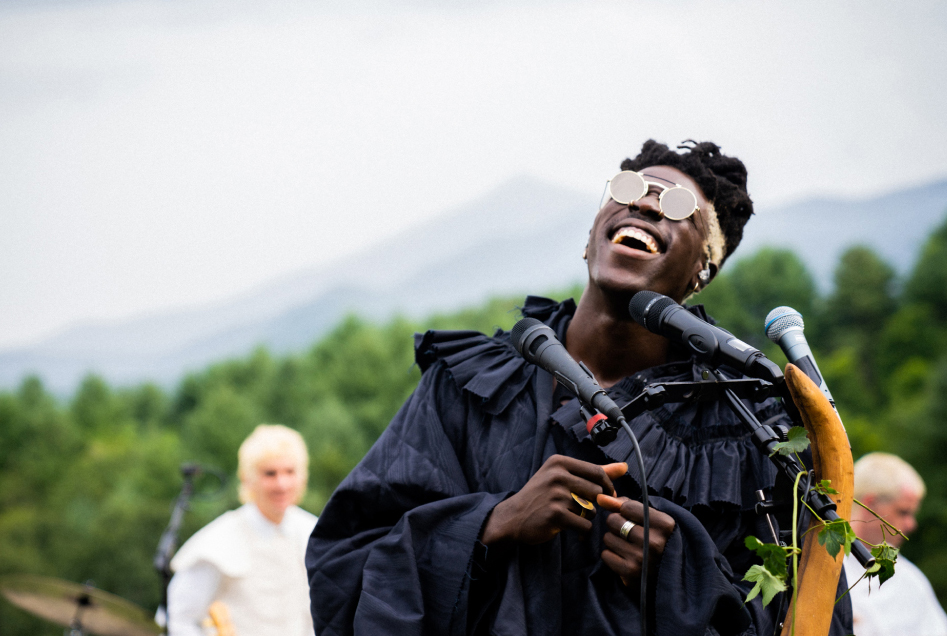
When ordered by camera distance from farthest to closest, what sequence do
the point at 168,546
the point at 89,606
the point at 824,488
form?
1. the point at 89,606
2. the point at 168,546
3. the point at 824,488

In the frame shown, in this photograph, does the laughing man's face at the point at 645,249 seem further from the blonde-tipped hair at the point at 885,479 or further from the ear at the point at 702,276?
the blonde-tipped hair at the point at 885,479

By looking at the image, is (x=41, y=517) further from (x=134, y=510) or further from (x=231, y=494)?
(x=231, y=494)

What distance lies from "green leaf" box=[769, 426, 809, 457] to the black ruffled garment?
0.96ft

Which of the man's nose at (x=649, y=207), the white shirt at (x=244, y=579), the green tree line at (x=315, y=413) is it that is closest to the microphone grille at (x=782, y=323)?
the man's nose at (x=649, y=207)

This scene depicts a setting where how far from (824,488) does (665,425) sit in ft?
1.90

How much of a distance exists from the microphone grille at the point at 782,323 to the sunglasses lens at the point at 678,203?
45 cm

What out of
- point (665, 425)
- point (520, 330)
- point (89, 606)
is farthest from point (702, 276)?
point (89, 606)

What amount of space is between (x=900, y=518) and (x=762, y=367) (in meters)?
3.96

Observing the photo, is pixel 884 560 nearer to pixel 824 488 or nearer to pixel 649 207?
pixel 824 488

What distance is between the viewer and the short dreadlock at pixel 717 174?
267cm

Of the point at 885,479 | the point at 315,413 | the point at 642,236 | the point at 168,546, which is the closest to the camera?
the point at 642,236

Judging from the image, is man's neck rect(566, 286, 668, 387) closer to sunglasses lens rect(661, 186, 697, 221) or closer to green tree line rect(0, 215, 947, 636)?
sunglasses lens rect(661, 186, 697, 221)

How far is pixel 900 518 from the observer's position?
5.21 meters

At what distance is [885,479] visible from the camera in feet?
16.8
